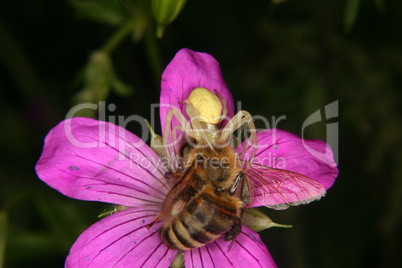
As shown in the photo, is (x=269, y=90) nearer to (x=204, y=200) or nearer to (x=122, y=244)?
(x=122, y=244)

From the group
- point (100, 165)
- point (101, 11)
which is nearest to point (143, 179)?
point (100, 165)

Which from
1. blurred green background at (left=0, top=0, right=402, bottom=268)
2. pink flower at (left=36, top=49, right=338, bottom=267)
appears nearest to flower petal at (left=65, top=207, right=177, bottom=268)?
pink flower at (left=36, top=49, right=338, bottom=267)

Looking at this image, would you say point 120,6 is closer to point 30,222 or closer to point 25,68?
point 25,68

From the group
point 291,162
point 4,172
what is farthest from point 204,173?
point 4,172

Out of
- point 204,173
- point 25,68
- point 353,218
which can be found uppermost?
point 25,68

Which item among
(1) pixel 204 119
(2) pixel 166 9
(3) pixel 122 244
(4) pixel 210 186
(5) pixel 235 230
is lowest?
(3) pixel 122 244

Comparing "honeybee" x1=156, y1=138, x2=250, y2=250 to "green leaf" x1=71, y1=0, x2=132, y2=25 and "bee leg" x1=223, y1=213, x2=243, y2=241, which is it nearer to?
"bee leg" x1=223, y1=213, x2=243, y2=241
